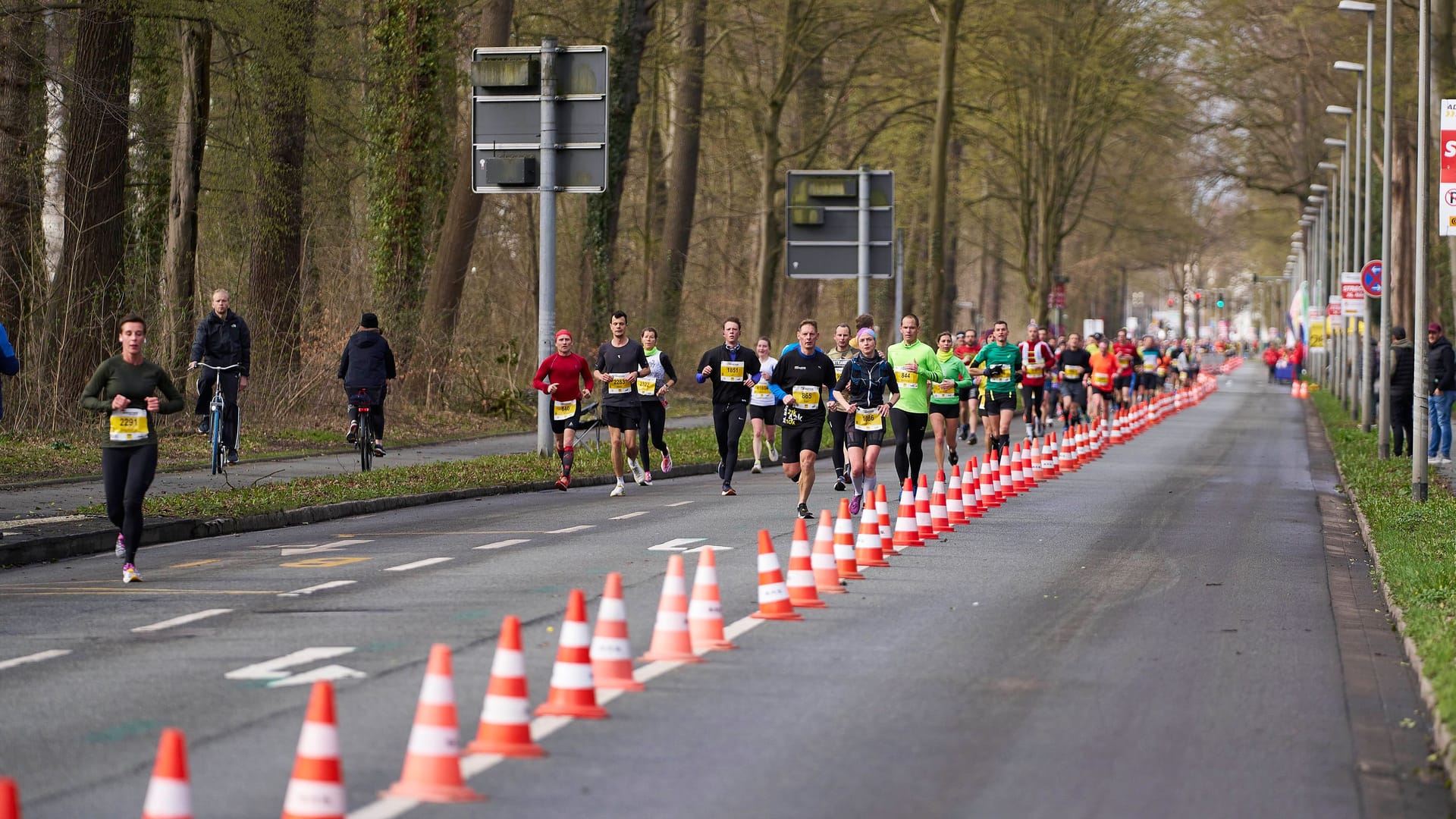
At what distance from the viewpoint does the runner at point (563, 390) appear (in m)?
21.3

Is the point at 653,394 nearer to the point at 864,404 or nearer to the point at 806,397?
the point at 806,397

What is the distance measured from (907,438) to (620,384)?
10.7ft

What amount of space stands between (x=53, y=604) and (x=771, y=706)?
5.32 meters

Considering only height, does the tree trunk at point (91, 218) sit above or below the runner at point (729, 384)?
above

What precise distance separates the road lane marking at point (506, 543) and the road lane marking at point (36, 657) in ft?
18.0

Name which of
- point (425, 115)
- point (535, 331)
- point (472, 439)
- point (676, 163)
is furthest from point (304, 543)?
point (676, 163)

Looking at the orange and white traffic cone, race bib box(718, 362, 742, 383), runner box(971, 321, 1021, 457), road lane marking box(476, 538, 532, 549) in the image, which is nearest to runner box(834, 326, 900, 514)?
road lane marking box(476, 538, 532, 549)

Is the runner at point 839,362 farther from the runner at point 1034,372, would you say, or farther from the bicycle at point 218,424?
the runner at point 1034,372

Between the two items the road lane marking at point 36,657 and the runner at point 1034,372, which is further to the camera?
the runner at point 1034,372

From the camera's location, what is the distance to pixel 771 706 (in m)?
8.40

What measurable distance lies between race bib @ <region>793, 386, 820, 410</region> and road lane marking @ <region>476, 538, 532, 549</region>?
313cm

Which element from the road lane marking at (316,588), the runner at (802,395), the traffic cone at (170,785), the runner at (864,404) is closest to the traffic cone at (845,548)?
the road lane marking at (316,588)

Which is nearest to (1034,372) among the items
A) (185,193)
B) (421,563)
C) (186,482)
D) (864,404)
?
(185,193)

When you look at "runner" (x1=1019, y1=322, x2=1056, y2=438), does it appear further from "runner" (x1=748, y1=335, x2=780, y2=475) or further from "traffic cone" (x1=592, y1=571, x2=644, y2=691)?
"traffic cone" (x1=592, y1=571, x2=644, y2=691)
